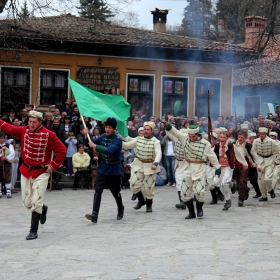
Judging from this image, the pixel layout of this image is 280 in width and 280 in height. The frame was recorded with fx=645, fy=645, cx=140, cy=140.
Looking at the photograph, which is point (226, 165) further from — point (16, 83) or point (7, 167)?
point (16, 83)

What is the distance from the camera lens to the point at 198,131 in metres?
12.2

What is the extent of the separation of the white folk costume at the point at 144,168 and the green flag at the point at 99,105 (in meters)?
0.46

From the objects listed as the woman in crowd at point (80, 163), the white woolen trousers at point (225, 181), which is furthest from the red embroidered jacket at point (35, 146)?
the woman in crowd at point (80, 163)

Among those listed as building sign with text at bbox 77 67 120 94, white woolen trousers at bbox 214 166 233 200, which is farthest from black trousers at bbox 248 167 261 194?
building sign with text at bbox 77 67 120 94

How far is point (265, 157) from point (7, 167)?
627 cm

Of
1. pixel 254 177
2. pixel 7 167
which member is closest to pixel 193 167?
pixel 254 177

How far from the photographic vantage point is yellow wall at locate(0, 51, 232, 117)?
2327cm

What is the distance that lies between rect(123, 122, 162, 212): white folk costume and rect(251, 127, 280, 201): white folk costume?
3.46 meters

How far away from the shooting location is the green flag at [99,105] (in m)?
11.6

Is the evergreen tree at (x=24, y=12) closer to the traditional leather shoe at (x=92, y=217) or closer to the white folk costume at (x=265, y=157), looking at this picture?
the white folk costume at (x=265, y=157)

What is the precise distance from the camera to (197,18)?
5056 cm

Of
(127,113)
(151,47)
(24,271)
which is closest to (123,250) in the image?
(24,271)

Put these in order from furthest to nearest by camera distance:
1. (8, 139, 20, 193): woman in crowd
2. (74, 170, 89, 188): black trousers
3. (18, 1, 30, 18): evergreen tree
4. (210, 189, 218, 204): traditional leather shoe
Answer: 1. (74, 170, 89, 188): black trousers
2. (18, 1, 30, 18): evergreen tree
3. (8, 139, 20, 193): woman in crowd
4. (210, 189, 218, 204): traditional leather shoe

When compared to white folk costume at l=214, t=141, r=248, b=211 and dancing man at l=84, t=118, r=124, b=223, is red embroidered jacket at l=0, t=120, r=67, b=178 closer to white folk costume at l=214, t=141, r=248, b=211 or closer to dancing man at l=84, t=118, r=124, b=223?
dancing man at l=84, t=118, r=124, b=223
